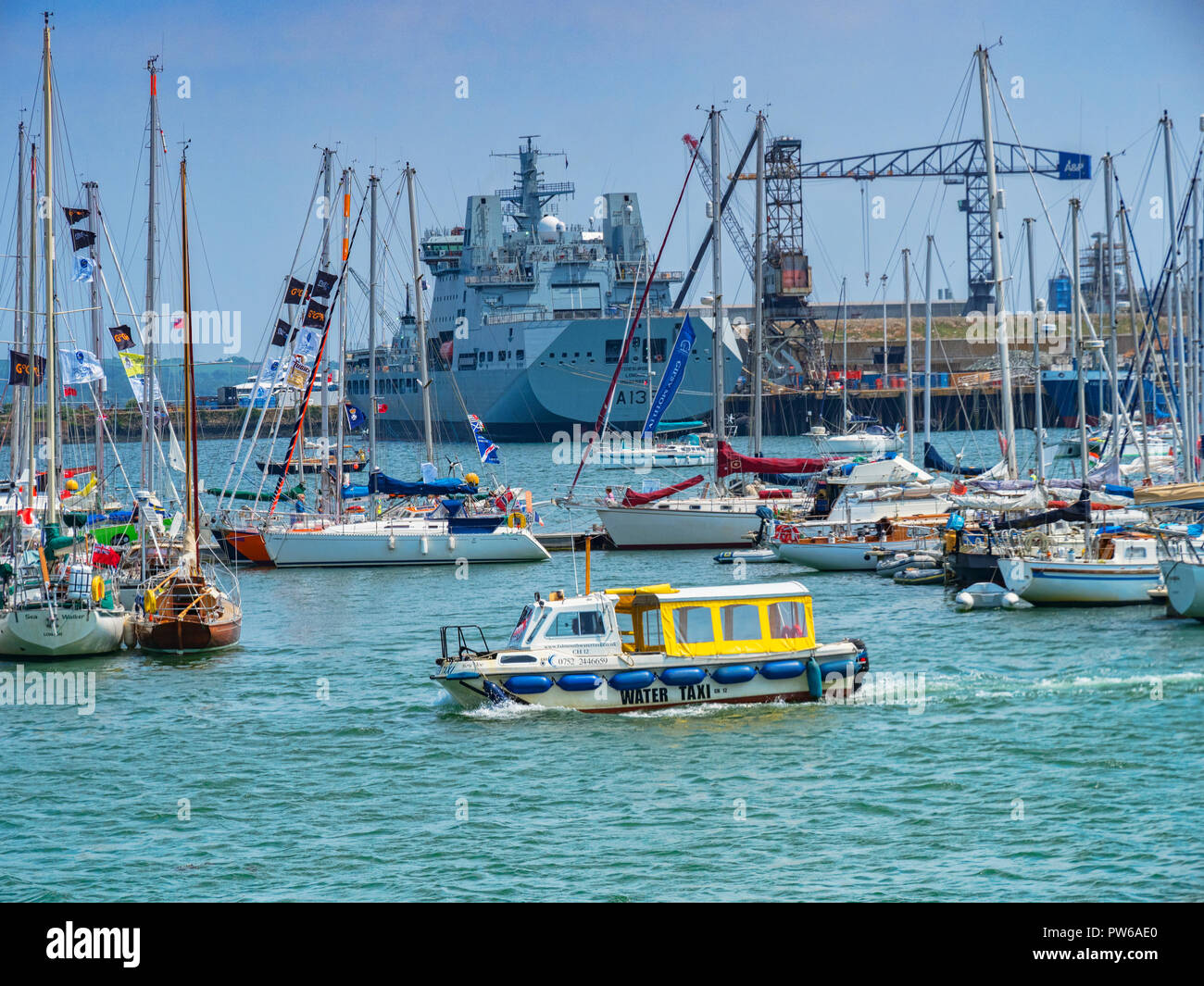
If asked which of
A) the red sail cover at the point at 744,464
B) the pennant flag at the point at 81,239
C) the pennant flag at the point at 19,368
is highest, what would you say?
the pennant flag at the point at 81,239

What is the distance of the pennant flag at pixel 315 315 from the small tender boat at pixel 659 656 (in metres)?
23.3

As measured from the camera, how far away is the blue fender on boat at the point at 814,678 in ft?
70.8

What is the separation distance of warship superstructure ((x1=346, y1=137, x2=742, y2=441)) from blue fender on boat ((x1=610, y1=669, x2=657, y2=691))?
3271 inches

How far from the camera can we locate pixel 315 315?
42938 mm

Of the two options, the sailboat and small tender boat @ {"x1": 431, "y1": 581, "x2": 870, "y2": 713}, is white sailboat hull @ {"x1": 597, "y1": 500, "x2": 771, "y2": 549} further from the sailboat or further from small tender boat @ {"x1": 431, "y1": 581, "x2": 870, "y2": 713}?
small tender boat @ {"x1": 431, "y1": 581, "x2": 870, "y2": 713}

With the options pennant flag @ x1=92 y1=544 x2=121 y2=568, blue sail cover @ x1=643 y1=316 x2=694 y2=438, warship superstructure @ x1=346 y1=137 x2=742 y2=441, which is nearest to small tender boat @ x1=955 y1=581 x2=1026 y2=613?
blue sail cover @ x1=643 y1=316 x2=694 y2=438

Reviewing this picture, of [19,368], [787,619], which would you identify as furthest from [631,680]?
[19,368]

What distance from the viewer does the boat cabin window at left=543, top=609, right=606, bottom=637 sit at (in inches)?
842

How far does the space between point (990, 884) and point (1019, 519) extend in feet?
73.1

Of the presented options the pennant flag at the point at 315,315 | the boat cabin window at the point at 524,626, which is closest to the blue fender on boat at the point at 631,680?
the boat cabin window at the point at 524,626

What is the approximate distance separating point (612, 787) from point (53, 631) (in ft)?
46.4

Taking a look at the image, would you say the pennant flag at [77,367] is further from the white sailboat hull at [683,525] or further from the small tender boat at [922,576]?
the small tender boat at [922,576]

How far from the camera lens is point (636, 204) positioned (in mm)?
132500

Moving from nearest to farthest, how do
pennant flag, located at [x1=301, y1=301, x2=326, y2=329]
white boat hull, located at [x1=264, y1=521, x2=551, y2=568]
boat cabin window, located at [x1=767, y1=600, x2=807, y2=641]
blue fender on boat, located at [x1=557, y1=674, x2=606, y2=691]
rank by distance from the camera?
blue fender on boat, located at [x1=557, y1=674, x2=606, y2=691] → boat cabin window, located at [x1=767, y1=600, x2=807, y2=641] → pennant flag, located at [x1=301, y1=301, x2=326, y2=329] → white boat hull, located at [x1=264, y1=521, x2=551, y2=568]
